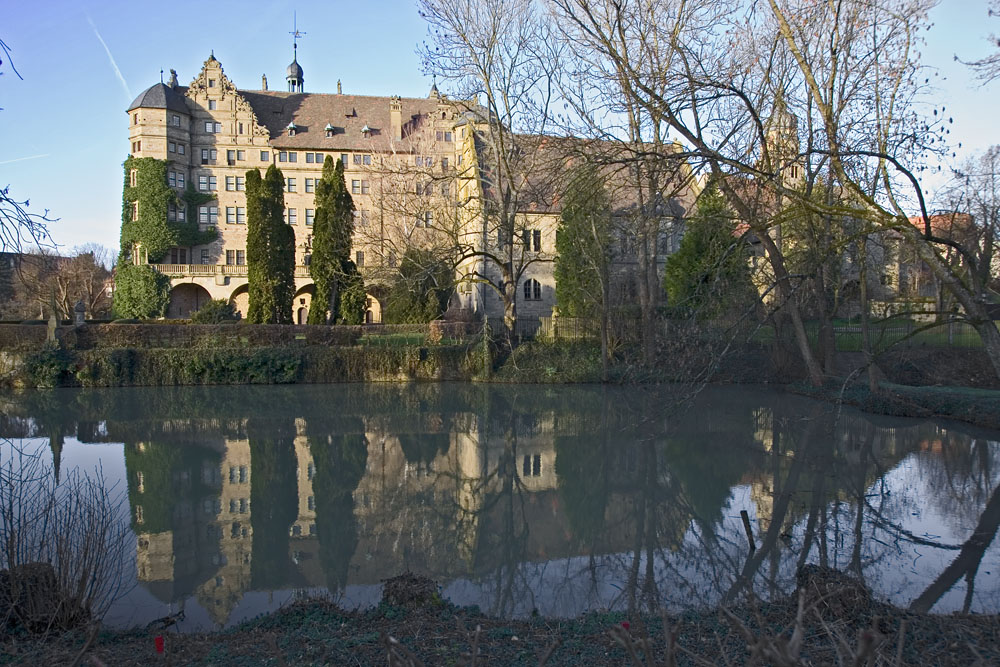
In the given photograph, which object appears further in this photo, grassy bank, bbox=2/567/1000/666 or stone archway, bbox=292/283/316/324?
stone archway, bbox=292/283/316/324

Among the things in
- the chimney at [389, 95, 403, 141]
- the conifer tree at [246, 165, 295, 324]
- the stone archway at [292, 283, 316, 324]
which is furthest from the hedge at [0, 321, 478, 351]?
the chimney at [389, 95, 403, 141]

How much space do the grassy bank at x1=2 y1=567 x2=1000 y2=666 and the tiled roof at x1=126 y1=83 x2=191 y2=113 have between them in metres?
47.5

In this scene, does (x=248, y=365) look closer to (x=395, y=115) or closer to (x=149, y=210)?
(x=149, y=210)

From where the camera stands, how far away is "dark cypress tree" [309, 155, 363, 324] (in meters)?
31.3

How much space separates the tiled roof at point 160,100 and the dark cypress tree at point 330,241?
2071cm

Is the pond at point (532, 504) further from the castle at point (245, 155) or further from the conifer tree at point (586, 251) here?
the castle at point (245, 155)

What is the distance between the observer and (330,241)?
31.4 meters

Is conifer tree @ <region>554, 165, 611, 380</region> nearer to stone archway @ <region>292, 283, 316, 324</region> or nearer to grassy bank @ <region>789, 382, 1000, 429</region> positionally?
grassy bank @ <region>789, 382, 1000, 429</region>

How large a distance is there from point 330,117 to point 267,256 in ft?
79.3

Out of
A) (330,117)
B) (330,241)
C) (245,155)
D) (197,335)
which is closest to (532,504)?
(197,335)

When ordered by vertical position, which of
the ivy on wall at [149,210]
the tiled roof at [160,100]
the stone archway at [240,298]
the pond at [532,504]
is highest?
the tiled roof at [160,100]

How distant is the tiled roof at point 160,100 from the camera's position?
45.7 metres

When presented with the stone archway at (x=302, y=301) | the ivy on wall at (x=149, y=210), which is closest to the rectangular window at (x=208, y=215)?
the ivy on wall at (x=149, y=210)

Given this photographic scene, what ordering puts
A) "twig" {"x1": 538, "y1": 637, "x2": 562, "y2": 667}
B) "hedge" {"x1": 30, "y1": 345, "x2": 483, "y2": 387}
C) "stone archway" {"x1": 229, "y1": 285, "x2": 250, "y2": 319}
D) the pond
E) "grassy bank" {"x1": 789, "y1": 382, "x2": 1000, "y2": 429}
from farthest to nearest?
1. "stone archway" {"x1": 229, "y1": 285, "x2": 250, "y2": 319}
2. "hedge" {"x1": 30, "y1": 345, "x2": 483, "y2": 387}
3. "grassy bank" {"x1": 789, "y1": 382, "x2": 1000, "y2": 429}
4. the pond
5. "twig" {"x1": 538, "y1": 637, "x2": 562, "y2": 667}
